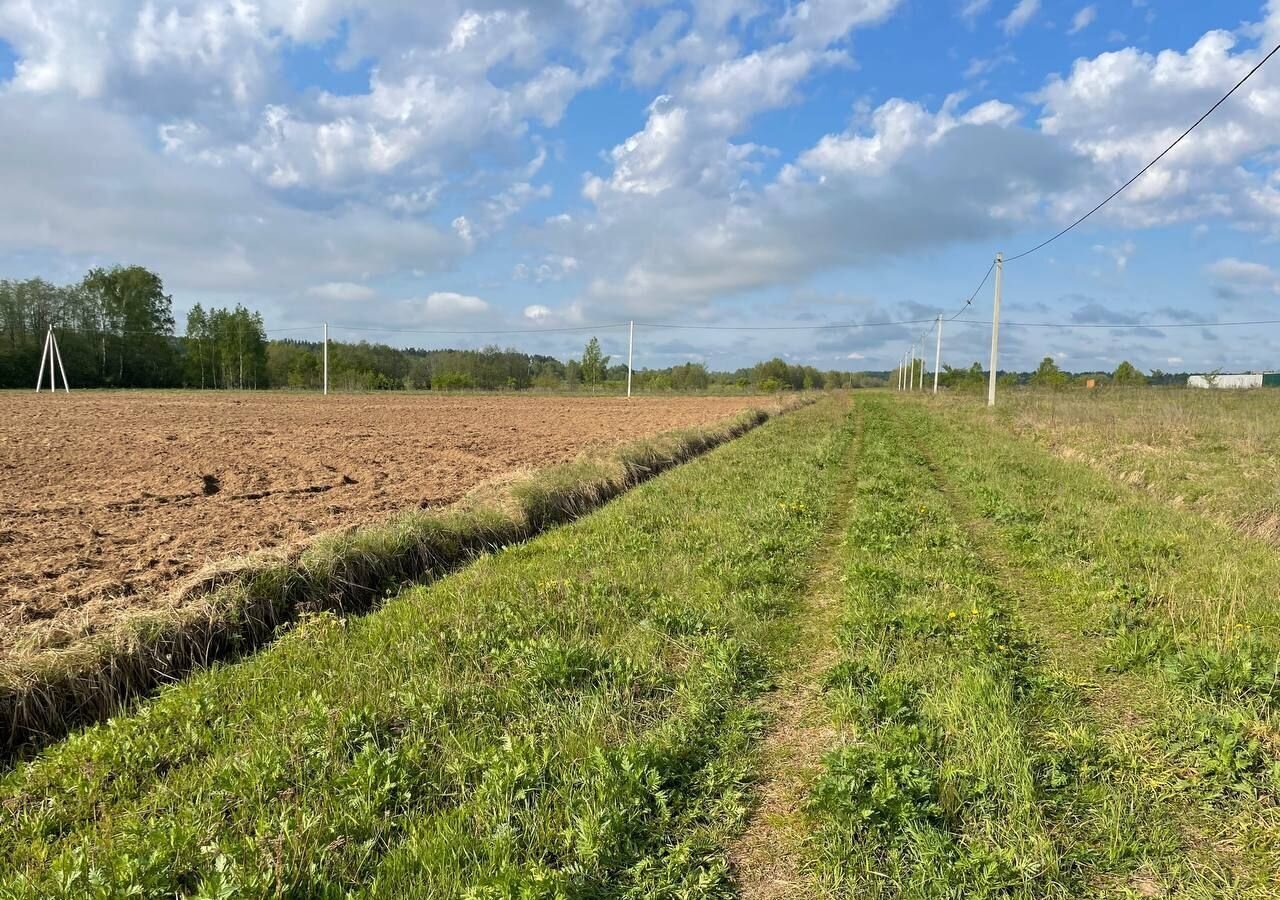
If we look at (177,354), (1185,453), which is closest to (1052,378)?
(1185,453)

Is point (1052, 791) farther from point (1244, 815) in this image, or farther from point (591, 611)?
point (591, 611)

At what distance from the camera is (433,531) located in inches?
321

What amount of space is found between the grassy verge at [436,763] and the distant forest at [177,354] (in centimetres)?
8264

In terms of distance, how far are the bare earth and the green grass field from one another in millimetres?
2275

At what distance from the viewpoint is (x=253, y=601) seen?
19.0 ft

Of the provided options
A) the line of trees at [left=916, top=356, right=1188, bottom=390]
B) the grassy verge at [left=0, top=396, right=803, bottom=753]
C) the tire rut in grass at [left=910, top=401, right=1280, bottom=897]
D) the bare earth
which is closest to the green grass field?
the tire rut in grass at [left=910, top=401, right=1280, bottom=897]

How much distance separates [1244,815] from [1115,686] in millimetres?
1498

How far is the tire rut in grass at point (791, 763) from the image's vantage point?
2943 mm

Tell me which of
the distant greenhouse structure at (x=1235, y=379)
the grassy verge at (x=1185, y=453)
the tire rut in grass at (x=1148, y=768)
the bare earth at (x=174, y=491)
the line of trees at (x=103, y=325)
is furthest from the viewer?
the distant greenhouse structure at (x=1235, y=379)

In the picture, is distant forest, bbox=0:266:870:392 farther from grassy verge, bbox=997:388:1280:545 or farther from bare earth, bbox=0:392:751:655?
grassy verge, bbox=997:388:1280:545

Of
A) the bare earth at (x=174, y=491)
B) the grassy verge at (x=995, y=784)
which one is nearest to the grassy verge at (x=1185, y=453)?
the grassy verge at (x=995, y=784)

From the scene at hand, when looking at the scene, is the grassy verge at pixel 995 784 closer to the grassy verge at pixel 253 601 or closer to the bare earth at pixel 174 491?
the grassy verge at pixel 253 601

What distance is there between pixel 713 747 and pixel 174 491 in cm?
1072

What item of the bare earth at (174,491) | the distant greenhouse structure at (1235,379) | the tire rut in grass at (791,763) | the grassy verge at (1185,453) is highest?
the distant greenhouse structure at (1235,379)
